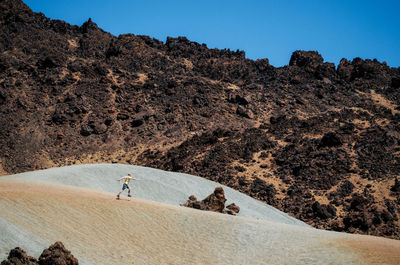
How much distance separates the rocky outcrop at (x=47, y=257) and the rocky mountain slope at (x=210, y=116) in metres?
22.1

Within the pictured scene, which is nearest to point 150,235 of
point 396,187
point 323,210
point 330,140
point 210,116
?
point 323,210

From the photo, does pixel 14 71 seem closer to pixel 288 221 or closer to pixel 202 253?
pixel 288 221

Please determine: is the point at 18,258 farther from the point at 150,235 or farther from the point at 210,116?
the point at 210,116

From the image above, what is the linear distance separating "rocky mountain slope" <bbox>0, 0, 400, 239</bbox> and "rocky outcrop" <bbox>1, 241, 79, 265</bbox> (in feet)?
72.4

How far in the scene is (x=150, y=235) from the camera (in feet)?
48.0

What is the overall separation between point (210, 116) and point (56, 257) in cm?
3959

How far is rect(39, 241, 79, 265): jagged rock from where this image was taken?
9938 millimetres

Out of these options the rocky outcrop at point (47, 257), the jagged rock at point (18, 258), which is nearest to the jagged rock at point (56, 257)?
the rocky outcrop at point (47, 257)

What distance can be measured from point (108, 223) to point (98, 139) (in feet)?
104

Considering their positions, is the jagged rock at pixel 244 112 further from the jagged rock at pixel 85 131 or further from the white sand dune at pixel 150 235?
the white sand dune at pixel 150 235

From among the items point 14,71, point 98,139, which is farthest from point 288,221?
point 14,71

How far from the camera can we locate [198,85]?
177 feet

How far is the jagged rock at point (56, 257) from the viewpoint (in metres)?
9.94

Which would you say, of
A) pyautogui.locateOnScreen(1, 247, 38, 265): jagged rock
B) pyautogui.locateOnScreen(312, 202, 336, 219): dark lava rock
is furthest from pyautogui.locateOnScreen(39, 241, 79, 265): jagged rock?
pyautogui.locateOnScreen(312, 202, 336, 219): dark lava rock
